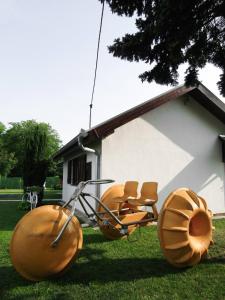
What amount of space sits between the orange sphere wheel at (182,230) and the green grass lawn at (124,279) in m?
0.29

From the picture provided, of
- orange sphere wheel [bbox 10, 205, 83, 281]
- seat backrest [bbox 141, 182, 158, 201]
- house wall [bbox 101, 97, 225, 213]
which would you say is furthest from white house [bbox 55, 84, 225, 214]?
orange sphere wheel [bbox 10, 205, 83, 281]

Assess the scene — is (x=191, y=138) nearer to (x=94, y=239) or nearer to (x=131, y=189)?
(x=131, y=189)

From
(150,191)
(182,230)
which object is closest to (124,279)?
(182,230)

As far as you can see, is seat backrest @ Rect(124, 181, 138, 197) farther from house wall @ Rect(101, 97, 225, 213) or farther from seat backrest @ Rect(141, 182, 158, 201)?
house wall @ Rect(101, 97, 225, 213)

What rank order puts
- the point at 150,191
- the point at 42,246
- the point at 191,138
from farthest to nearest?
1. the point at 191,138
2. the point at 150,191
3. the point at 42,246

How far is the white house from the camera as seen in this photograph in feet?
31.6

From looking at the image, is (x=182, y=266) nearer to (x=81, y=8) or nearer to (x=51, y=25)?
(x=81, y=8)

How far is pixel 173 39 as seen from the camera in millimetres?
4188

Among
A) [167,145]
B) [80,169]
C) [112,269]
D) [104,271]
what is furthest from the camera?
[80,169]

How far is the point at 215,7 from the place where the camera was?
13.3 ft

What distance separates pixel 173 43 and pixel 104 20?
396 centimetres

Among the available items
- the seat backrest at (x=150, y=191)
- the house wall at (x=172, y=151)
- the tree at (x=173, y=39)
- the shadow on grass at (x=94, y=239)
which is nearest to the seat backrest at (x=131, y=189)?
the seat backrest at (x=150, y=191)

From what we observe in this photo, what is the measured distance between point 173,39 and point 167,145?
263 inches

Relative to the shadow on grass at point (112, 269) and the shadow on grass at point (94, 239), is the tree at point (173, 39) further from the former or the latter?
the shadow on grass at point (94, 239)
